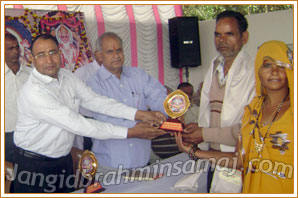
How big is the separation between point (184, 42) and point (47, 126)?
1535mm

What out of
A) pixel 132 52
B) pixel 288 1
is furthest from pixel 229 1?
pixel 132 52

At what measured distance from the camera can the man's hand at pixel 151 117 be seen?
2818 millimetres

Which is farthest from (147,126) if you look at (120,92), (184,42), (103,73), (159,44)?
(184,42)

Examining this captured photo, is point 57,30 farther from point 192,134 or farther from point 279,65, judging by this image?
point 279,65

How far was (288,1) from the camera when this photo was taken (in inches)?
104

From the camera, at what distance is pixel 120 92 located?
2.93 meters

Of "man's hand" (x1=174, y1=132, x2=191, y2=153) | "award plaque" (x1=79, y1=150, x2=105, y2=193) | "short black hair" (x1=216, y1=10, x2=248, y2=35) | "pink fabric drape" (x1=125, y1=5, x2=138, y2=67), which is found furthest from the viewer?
"pink fabric drape" (x1=125, y1=5, x2=138, y2=67)

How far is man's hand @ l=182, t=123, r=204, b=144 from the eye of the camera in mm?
2678

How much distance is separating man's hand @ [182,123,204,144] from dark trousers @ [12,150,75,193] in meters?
0.96

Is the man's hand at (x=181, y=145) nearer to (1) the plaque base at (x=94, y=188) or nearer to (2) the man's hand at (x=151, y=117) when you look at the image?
(2) the man's hand at (x=151, y=117)

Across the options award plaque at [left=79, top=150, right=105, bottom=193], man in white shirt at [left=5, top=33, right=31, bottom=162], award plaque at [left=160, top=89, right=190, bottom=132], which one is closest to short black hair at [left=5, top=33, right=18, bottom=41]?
man in white shirt at [left=5, top=33, right=31, bottom=162]

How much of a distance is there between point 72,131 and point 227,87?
1.24 meters

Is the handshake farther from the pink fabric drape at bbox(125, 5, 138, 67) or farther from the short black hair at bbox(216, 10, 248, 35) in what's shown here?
the short black hair at bbox(216, 10, 248, 35)

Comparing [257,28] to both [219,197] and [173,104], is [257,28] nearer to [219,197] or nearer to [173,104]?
[173,104]
